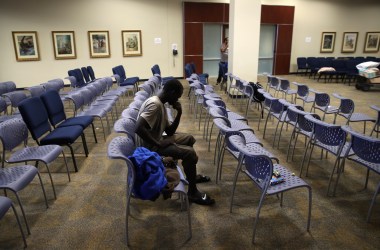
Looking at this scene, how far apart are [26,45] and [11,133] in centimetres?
868

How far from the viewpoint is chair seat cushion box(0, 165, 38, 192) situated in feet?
8.00

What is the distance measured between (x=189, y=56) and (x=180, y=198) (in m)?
9.84

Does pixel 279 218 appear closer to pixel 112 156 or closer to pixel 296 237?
pixel 296 237

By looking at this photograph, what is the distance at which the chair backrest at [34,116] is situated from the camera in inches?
136

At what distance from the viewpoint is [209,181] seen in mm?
3549

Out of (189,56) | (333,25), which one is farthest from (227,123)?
(333,25)

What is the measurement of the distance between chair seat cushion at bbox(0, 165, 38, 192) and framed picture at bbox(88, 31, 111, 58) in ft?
30.0

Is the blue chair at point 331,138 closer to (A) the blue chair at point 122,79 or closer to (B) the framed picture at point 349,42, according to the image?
(A) the blue chair at point 122,79

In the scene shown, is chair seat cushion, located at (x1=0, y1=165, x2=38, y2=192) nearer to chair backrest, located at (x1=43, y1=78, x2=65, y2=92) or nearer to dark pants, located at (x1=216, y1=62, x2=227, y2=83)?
chair backrest, located at (x1=43, y1=78, x2=65, y2=92)

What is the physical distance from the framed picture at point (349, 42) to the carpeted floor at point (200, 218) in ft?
40.4

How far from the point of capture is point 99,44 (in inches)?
436

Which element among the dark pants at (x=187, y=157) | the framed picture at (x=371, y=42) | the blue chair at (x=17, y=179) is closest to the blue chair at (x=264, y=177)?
the dark pants at (x=187, y=157)

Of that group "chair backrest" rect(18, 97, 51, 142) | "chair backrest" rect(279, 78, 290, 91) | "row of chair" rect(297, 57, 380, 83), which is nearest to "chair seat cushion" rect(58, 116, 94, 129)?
"chair backrest" rect(18, 97, 51, 142)

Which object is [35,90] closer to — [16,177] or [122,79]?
[122,79]
